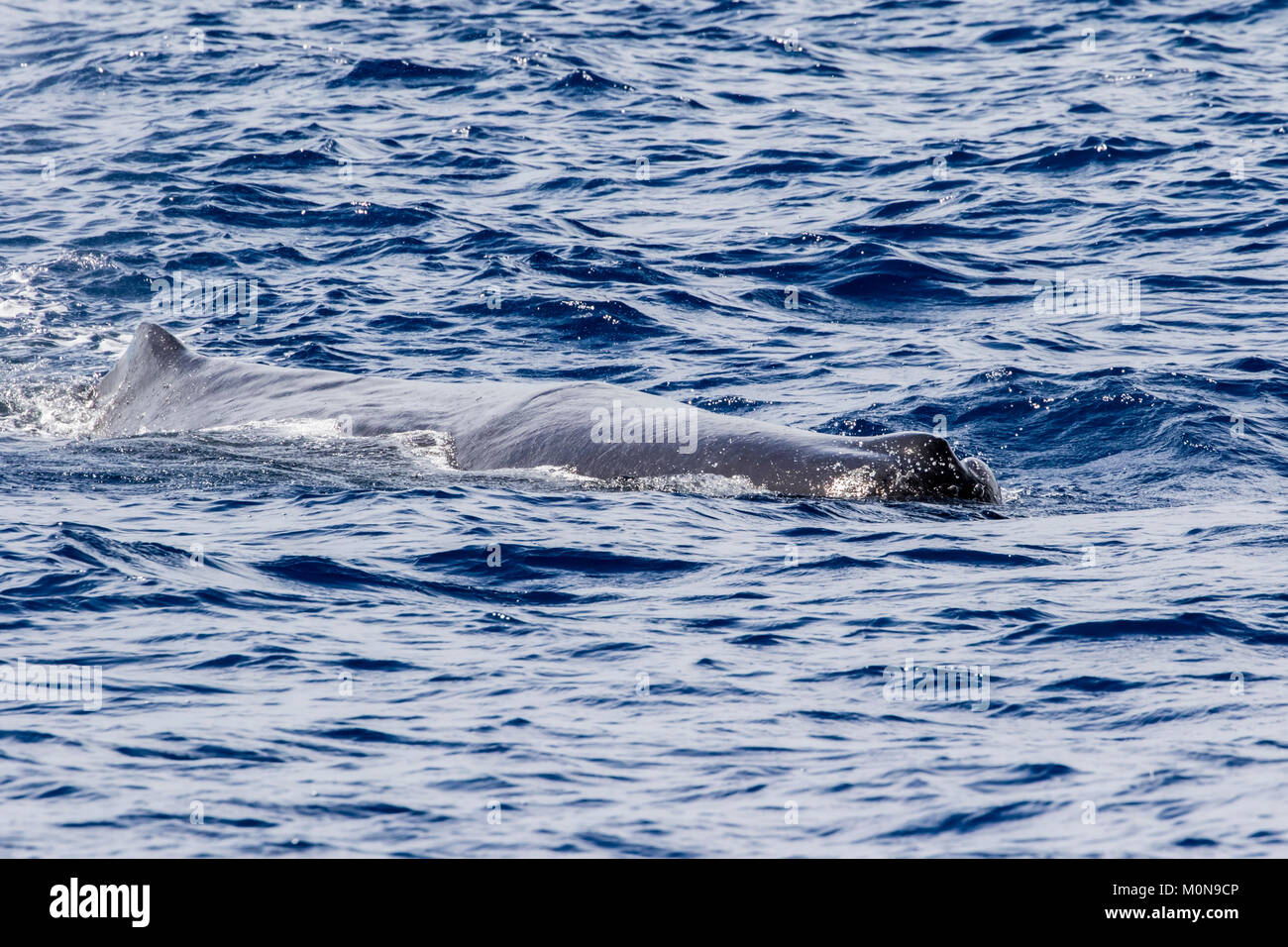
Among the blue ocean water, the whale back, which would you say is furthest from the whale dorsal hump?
the blue ocean water

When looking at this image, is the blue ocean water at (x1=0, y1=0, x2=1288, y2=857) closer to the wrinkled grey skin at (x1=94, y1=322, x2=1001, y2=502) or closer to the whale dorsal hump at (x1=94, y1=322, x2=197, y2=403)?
the wrinkled grey skin at (x1=94, y1=322, x2=1001, y2=502)

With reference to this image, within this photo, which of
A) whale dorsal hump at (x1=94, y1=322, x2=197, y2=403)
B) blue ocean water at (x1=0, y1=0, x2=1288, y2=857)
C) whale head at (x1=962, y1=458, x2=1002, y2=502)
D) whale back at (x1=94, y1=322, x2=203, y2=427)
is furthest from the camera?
whale dorsal hump at (x1=94, y1=322, x2=197, y2=403)

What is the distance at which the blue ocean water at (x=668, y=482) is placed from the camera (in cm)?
779

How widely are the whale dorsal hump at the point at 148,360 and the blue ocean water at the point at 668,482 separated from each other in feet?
2.26

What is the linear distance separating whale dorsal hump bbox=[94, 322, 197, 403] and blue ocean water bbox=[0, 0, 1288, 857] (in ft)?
2.26

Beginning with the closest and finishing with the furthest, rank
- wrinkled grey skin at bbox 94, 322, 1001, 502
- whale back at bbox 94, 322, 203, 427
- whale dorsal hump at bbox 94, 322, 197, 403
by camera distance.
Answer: wrinkled grey skin at bbox 94, 322, 1001, 502 → whale back at bbox 94, 322, 203, 427 → whale dorsal hump at bbox 94, 322, 197, 403

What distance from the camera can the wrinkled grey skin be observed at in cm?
1239

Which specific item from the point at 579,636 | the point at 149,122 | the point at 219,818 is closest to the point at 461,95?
the point at 149,122

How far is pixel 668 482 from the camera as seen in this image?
12.9 metres

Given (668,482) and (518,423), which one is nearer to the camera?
(668,482)

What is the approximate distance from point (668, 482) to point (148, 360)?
631 cm

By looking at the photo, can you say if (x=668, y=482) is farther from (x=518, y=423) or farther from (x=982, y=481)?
(x=982, y=481)

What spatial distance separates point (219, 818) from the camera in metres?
7.30

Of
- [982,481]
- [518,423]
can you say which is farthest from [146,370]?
[982,481]
